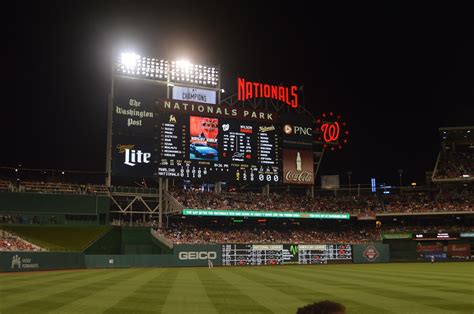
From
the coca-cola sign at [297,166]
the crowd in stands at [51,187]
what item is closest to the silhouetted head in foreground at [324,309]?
the crowd in stands at [51,187]

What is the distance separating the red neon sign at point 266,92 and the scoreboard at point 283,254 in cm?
1754

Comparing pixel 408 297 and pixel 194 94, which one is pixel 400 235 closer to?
pixel 194 94

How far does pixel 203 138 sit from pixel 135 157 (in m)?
7.67

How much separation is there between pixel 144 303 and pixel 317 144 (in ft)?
159

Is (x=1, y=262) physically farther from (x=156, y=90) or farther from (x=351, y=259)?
(x=351, y=259)

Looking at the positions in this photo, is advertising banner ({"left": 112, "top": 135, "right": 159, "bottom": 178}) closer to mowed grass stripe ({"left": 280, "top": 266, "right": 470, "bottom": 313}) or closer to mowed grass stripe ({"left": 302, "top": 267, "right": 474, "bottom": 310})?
mowed grass stripe ({"left": 280, "top": 266, "right": 470, "bottom": 313})

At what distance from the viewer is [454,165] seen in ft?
242

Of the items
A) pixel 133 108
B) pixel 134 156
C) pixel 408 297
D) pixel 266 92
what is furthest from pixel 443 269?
pixel 133 108

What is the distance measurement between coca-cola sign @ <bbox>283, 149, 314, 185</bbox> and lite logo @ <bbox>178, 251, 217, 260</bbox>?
12.4 m

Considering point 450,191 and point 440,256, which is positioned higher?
point 450,191

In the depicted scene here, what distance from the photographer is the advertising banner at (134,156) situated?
Result: 5281 cm

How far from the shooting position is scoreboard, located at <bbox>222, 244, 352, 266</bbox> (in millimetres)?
56312

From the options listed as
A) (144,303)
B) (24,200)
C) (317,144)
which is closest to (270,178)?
(317,144)

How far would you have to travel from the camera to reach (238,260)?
2221 inches
